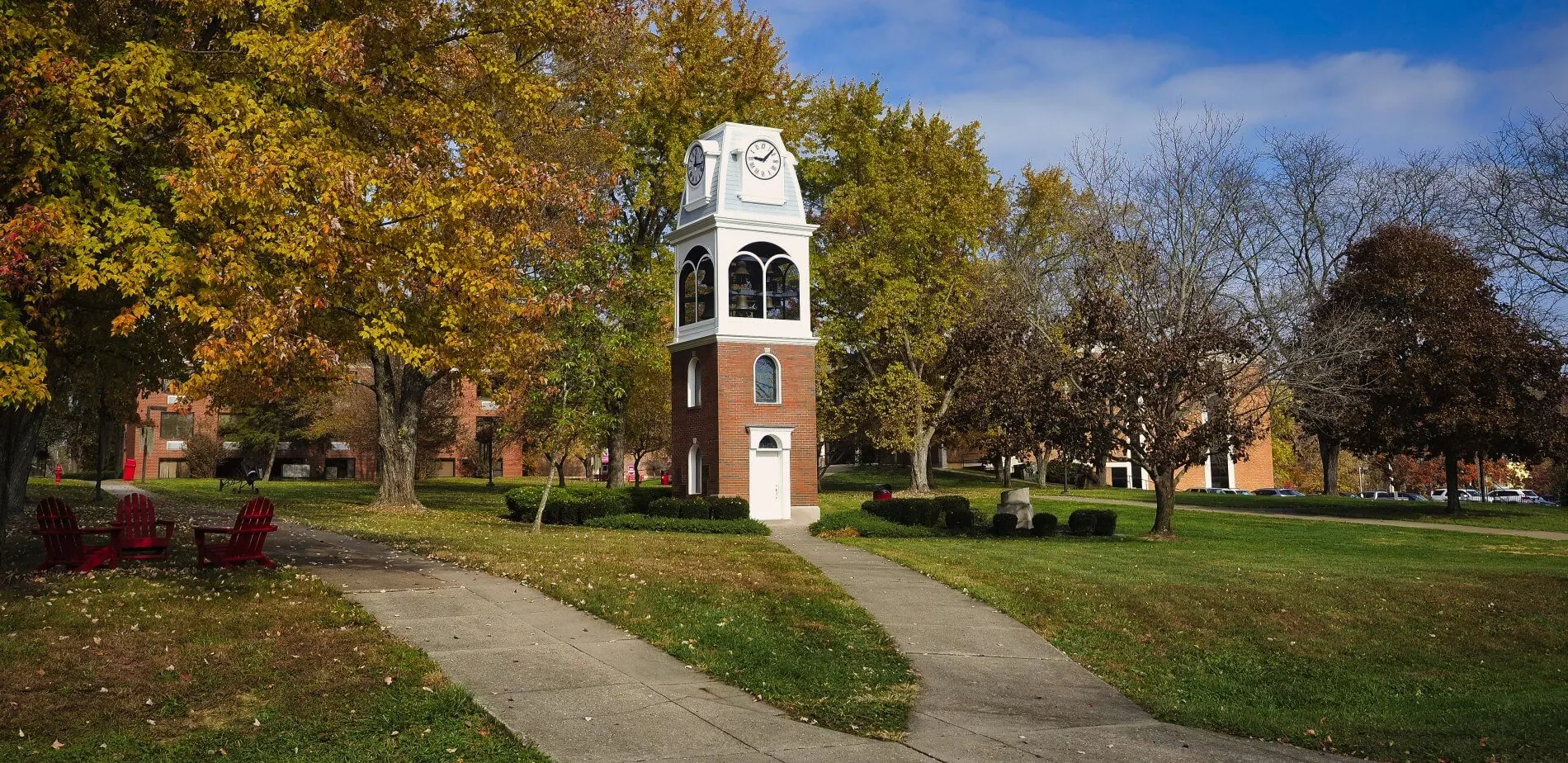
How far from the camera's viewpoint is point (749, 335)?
29.0 meters

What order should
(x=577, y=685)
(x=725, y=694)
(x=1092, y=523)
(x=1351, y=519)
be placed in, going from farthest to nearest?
(x=1351, y=519), (x=1092, y=523), (x=725, y=694), (x=577, y=685)

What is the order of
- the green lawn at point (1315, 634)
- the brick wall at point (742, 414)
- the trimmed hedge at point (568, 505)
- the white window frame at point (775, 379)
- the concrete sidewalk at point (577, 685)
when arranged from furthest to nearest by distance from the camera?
the white window frame at point (775, 379), the brick wall at point (742, 414), the trimmed hedge at point (568, 505), the green lawn at point (1315, 634), the concrete sidewalk at point (577, 685)

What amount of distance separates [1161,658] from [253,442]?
6104 cm

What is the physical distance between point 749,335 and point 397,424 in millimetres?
12505

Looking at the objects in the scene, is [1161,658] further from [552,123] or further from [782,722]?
[552,123]

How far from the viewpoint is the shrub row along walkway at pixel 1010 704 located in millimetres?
8555

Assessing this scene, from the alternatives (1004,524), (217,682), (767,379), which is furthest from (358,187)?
(1004,524)

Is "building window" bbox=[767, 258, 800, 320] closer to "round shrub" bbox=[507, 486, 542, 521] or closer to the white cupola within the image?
the white cupola

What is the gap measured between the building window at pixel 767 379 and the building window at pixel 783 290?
120 cm

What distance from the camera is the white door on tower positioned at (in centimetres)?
2884

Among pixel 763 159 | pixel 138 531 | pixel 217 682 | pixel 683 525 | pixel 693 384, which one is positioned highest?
pixel 763 159

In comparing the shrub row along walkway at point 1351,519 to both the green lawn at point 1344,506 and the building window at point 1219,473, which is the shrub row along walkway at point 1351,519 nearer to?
the green lawn at point 1344,506

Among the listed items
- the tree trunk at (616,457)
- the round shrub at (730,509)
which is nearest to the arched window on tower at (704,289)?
the round shrub at (730,509)

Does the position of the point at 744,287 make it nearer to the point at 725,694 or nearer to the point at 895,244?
the point at 895,244
